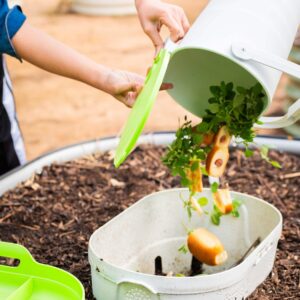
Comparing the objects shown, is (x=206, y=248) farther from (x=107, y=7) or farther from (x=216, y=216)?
(x=107, y=7)

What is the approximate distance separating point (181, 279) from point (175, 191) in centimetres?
34

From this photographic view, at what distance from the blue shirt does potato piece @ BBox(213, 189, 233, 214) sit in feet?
1.59

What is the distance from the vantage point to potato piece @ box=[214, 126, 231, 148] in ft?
4.15

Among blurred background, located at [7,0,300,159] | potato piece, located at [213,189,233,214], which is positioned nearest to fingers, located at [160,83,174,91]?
potato piece, located at [213,189,233,214]

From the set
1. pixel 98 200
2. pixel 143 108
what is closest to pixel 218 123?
pixel 143 108

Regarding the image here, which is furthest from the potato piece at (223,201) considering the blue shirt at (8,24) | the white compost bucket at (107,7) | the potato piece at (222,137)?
the white compost bucket at (107,7)

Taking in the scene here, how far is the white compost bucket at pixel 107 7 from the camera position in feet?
16.5

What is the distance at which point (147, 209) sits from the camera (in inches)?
55.6

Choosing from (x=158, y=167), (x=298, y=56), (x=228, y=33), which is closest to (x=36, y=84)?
(x=298, y=56)

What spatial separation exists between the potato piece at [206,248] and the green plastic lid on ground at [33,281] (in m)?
0.28

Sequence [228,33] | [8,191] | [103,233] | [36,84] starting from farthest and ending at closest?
[36,84] < [8,191] < [103,233] < [228,33]

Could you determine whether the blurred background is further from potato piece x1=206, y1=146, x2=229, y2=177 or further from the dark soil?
potato piece x1=206, y1=146, x2=229, y2=177

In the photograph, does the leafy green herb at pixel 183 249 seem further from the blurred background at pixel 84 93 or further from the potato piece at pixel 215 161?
the blurred background at pixel 84 93

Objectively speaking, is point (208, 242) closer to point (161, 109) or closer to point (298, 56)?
point (298, 56)
